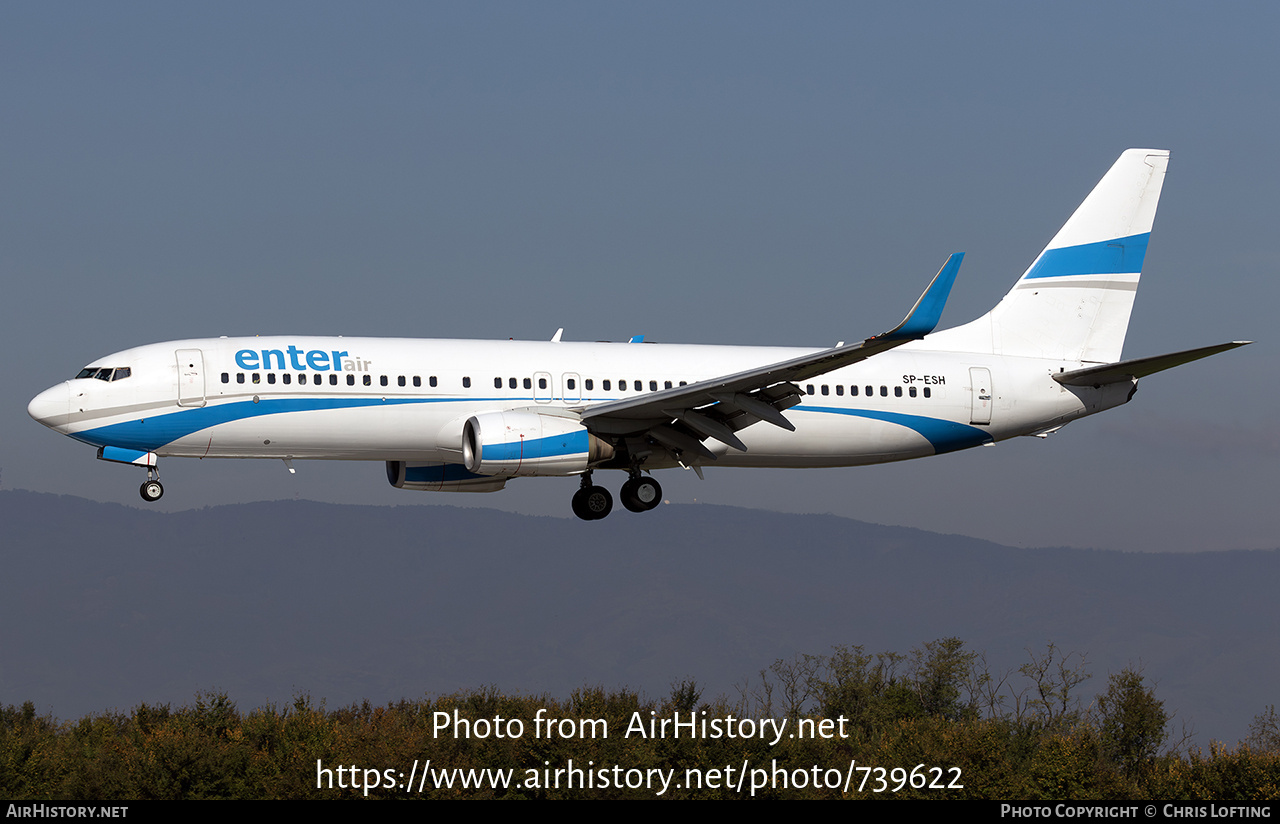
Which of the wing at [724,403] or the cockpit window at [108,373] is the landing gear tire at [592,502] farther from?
the cockpit window at [108,373]

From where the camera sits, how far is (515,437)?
37.4 meters

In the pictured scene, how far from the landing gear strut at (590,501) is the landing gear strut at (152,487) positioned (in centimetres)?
1099

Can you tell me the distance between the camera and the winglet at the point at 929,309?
107 feet

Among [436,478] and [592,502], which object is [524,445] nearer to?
[592,502]

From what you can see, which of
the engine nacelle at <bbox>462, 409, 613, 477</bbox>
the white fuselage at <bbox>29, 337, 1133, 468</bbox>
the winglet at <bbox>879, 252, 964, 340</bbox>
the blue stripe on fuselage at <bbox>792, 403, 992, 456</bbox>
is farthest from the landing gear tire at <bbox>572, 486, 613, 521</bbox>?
the winglet at <bbox>879, 252, 964, 340</bbox>

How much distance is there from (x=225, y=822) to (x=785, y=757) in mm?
21400

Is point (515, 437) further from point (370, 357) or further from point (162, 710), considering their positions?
point (162, 710)

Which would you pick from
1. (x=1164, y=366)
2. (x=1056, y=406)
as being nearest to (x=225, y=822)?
(x=1056, y=406)

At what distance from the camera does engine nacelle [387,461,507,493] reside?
4203cm

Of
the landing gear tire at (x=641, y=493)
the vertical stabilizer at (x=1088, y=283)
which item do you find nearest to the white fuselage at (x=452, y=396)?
the landing gear tire at (x=641, y=493)

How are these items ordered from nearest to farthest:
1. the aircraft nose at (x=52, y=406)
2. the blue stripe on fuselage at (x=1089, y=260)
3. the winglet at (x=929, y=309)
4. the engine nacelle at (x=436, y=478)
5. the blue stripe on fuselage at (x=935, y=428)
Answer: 1. the winglet at (x=929, y=309)
2. the aircraft nose at (x=52, y=406)
3. the engine nacelle at (x=436, y=478)
4. the blue stripe on fuselage at (x=935, y=428)
5. the blue stripe on fuselage at (x=1089, y=260)

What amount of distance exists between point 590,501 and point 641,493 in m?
1.43

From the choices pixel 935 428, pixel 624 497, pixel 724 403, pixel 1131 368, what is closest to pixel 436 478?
pixel 624 497

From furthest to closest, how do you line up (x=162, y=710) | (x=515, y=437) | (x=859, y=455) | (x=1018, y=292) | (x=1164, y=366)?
1. (x=162, y=710)
2. (x=1018, y=292)
3. (x=859, y=455)
4. (x=1164, y=366)
5. (x=515, y=437)
